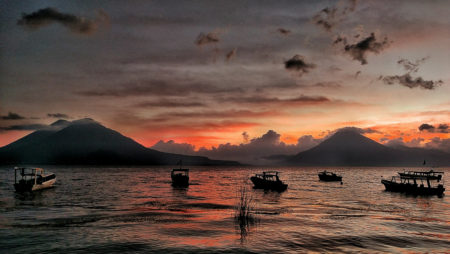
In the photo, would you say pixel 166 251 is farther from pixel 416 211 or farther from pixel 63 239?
pixel 416 211

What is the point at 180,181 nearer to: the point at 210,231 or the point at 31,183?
the point at 31,183

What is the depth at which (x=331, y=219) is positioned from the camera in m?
34.0

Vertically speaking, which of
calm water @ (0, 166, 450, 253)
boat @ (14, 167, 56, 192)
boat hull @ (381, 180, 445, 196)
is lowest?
boat hull @ (381, 180, 445, 196)

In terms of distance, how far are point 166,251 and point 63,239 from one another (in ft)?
28.5

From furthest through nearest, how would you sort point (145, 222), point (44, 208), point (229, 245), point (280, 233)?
1. point (44, 208)
2. point (145, 222)
3. point (280, 233)
4. point (229, 245)

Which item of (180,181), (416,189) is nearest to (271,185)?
(180,181)

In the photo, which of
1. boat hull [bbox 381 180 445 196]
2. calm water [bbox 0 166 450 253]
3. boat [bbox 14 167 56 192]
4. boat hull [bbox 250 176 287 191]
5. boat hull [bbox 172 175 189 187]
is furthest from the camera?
boat hull [bbox 172 175 189 187]

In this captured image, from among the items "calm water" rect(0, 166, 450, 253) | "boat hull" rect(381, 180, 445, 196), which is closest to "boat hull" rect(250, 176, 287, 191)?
"boat hull" rect(381, 180, 445, 196)

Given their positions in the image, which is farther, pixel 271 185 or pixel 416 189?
pixel 271 185

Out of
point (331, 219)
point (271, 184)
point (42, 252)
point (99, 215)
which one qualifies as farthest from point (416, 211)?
point (42, 252)

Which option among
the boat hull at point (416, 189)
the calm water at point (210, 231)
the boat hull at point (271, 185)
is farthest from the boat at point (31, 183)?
the boat hull at point (416, 189)

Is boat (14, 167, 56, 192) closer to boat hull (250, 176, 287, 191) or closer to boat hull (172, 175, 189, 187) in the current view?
boat hull (172, 175, 189, 187)

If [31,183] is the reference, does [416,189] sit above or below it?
below

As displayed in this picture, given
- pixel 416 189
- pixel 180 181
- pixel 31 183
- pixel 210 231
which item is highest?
pixel 31 183
